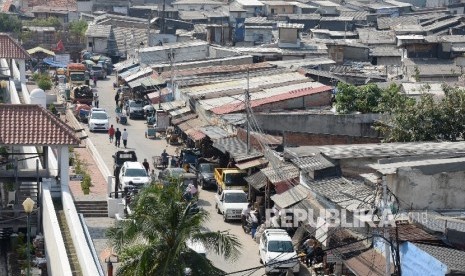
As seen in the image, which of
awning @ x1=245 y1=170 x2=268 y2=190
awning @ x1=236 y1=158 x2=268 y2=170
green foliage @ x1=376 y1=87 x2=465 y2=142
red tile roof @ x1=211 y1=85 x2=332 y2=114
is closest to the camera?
awning @ x1=245 y1=170 x2=268 y2=190

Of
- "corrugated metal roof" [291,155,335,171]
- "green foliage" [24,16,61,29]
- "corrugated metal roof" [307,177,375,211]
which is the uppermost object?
"corrugated metal roof" [291,155,335,171]

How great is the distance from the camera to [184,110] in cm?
4728

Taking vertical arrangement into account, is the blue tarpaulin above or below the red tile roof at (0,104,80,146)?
below

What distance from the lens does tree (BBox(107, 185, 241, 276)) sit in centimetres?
2016

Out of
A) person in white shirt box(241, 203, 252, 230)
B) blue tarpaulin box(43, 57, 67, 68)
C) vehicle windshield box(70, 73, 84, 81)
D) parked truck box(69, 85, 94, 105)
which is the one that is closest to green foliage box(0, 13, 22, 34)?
blue tarpaulin box(43, 57, 67, 68)

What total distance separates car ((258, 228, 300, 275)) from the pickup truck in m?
4.46

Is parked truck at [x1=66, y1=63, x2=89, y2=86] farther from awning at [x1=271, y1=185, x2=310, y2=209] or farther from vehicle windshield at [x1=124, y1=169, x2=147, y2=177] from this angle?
awning at [x1=271, y1=185, x2=310, y2=209]

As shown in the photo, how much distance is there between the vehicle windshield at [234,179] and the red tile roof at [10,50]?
17.4 meters

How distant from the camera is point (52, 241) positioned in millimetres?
26406

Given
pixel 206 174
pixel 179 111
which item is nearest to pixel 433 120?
pixel 206 174

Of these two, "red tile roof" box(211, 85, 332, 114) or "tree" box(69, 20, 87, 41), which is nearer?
"red tile roof" box(211, 85, 332, 114)

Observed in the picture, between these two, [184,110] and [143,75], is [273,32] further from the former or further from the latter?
[184,110]

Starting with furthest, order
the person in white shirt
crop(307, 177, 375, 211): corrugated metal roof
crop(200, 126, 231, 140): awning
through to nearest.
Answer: crop(200, 126, 231, 140): awning < the person in white shirt < crop(307, 177, 375, 211): corrugated metal roof

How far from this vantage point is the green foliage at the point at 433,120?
34.7 meters
